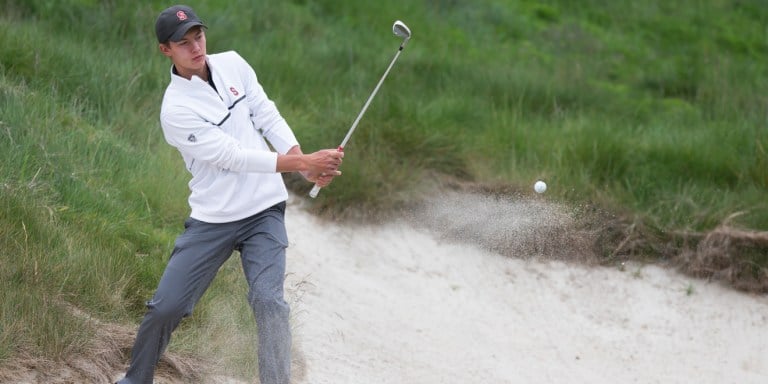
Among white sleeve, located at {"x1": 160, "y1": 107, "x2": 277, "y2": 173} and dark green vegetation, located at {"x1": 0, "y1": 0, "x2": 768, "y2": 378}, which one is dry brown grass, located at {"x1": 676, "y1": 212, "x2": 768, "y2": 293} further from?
white sleeve, located at {"x1": 160, "y1": 107, "x2": 277, "y2": 173}

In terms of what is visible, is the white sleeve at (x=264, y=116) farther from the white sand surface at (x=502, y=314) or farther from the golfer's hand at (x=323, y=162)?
the white sand surface at (x=502, y=314)

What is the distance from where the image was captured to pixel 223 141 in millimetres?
4582

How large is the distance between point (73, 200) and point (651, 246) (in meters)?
3.96

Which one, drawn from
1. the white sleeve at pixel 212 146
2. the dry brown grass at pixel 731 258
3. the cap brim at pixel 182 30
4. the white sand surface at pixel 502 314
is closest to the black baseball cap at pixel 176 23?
the cap brim at pixel 182 30

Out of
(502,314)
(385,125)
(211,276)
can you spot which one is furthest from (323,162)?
(385,125)

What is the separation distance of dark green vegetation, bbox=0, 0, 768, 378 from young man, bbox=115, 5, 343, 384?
0.74m

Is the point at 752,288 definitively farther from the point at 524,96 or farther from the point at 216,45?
the point at 216,45

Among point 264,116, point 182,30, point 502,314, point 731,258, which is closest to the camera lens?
point 182,30

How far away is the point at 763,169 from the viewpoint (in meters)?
8.22

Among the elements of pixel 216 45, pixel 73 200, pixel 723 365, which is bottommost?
pixel 723 365

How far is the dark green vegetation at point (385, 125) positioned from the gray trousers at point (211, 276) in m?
0.56

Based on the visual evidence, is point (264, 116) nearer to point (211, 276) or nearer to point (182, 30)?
point (182, 30)

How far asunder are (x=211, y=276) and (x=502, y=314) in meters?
2.95

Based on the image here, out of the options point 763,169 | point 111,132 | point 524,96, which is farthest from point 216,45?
point 763,169
